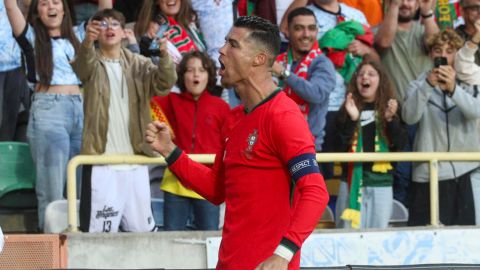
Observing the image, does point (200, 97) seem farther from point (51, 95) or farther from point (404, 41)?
point (404, 41)

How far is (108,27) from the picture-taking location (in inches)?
366

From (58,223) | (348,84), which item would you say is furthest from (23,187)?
(348,84)

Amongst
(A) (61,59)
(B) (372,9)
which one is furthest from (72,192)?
(B) (372,9)

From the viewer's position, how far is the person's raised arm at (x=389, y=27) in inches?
432

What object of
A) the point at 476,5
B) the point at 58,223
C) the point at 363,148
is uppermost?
the point at 476,5

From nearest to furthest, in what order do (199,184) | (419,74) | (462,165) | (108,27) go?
(199,184) < (108,27) < (462,165) < (419,74)

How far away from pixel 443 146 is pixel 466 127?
28 cm

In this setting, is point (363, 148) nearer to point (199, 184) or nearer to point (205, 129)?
point (205, 129)

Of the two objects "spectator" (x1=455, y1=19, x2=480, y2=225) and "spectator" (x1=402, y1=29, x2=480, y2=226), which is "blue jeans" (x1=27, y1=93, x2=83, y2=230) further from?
"spectator" (x1=455, y1=19, x2=480, y2=225)

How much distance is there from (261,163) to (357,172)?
163 inches

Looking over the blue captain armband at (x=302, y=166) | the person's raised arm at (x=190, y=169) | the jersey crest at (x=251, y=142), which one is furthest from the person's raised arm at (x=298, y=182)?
the person's raised arm at (x=190, y=169)

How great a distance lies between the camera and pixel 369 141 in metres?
9.98

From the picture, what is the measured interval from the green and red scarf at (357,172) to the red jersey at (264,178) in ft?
12.7

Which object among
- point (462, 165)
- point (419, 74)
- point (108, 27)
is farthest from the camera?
point (419, 74)
